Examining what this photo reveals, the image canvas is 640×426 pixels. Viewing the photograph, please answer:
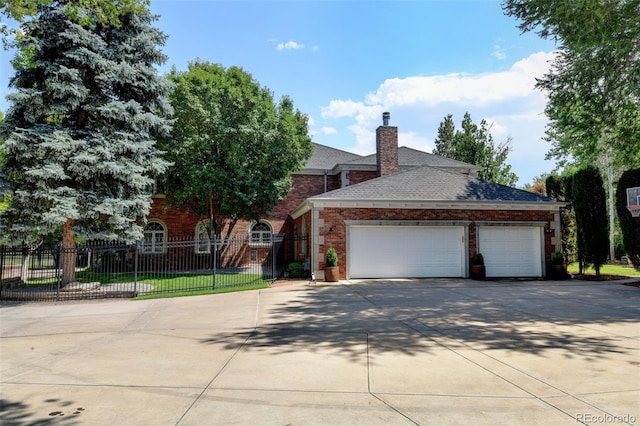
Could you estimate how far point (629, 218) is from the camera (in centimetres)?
1598

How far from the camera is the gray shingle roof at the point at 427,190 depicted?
16.1 m

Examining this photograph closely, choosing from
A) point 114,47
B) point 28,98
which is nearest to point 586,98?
point 114,47

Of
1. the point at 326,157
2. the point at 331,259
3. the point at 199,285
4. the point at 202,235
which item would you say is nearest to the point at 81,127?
the point at 199,285

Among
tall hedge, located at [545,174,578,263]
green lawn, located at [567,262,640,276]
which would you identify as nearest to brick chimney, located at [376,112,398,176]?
tall hedge, located at [545,174,578,263]

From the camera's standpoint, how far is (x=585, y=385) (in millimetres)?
4148

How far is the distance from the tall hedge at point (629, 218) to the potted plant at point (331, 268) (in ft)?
39.2

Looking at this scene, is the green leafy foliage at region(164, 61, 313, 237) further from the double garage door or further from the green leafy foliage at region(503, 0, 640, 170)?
the green leafy foliage at region(503, 0, 640, 170)

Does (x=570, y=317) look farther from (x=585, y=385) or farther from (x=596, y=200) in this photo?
(x=596, y=200)

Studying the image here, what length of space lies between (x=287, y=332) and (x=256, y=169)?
1358 centimetres

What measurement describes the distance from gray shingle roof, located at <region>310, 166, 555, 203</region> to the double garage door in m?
1.28

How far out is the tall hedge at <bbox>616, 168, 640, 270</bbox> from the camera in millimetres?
15477

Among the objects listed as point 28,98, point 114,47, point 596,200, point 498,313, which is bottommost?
point 498,313

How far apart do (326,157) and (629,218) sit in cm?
1717

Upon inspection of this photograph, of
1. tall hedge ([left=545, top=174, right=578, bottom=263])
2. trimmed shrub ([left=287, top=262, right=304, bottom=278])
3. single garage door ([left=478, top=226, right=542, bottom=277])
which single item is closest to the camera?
single garage door ([left=478, top=226, right=542, bottom=277])
